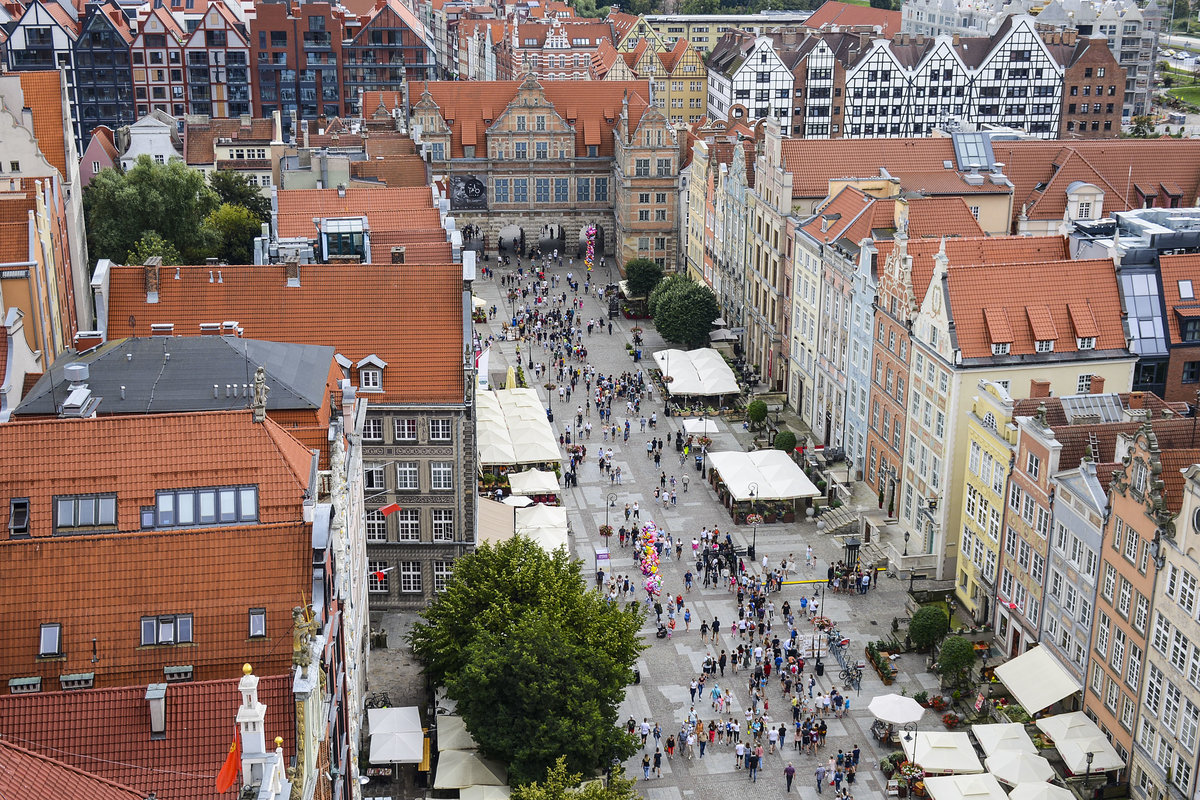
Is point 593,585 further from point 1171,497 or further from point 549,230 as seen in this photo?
point 549,230

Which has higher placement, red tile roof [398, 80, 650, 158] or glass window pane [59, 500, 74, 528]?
red tile roof [398, 80, 650, 158]

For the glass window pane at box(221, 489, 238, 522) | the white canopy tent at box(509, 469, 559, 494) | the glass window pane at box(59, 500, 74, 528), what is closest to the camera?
the glass window pane at box(59, 500, 74, 528)

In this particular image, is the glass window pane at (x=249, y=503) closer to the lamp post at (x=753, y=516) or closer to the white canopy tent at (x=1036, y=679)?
the white canopy tent at (x=1036, y=679)

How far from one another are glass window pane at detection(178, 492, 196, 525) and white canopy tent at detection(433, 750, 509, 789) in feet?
67.3

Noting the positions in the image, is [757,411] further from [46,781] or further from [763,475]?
[46,781]

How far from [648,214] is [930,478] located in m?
80.5

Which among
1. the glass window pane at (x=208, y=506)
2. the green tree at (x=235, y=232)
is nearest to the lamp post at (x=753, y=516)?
the glass window pane at (x=208, y=506)

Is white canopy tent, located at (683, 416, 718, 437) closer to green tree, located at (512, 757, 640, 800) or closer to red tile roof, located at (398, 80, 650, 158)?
green tree, located at (512, 757, 640, 800)

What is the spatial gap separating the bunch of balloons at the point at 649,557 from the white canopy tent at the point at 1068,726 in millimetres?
27071

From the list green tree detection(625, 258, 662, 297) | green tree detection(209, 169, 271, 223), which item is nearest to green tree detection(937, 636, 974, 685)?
green tree detection(625, 258, 662, 297)

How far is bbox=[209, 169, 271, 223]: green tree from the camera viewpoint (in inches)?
6097

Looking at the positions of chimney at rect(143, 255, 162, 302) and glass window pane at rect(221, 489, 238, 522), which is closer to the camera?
glass window pane at rect(221, 489, 238, 522)

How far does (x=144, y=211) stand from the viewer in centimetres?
13512

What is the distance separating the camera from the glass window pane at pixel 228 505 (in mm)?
56125
